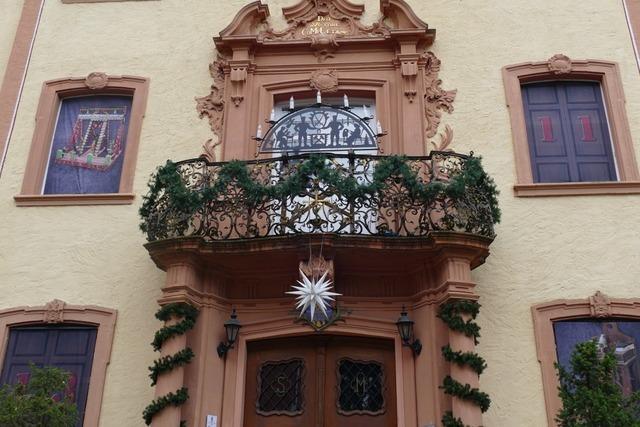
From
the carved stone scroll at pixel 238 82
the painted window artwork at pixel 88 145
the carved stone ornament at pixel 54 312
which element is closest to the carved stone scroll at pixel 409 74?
the carved stone scroll at pixel 238 82

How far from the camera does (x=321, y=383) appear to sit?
28.8ft

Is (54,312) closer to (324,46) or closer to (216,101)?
(216,101)

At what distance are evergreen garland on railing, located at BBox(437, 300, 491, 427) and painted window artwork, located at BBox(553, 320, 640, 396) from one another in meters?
1.16

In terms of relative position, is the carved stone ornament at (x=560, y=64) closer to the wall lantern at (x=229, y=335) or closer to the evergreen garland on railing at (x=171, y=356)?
the wall lantern at (x=229, y=335)

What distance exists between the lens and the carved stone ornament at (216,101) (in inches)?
418

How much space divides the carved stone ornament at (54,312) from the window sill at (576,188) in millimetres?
6350

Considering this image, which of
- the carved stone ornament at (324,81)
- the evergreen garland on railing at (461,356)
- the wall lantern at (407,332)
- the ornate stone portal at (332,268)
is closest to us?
the evergreen garland on railing at (461,356)

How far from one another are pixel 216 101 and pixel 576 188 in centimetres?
541

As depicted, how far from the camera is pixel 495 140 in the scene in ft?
33.4

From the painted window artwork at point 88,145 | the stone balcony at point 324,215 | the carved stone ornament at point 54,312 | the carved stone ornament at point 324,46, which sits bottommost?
the carved stone ornament at point 54,312

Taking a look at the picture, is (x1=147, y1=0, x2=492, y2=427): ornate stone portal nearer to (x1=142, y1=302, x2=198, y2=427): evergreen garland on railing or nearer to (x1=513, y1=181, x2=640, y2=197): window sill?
(x1=142, y1=302, x2=198, y2=427): evergreen garland on railing

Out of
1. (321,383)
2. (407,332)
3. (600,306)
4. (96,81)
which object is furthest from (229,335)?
(96,81)

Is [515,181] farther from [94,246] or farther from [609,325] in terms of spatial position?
[94,246]

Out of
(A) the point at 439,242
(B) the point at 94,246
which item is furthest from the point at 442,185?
(B) the point at 94,246
